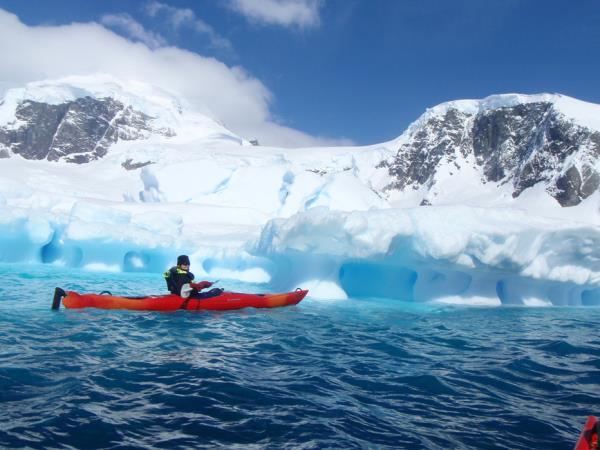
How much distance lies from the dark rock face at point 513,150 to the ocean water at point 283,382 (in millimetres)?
44753

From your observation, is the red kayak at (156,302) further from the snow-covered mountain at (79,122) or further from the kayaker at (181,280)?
the snow-covered mountain at (79,122)

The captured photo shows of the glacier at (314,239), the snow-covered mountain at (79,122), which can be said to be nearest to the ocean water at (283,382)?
the glacier at (314,239)

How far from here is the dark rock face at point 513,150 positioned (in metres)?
46.8

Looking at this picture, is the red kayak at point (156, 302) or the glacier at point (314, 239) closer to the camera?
the red kayak at point (156, 302)

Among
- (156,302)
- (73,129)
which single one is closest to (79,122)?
(73,129)

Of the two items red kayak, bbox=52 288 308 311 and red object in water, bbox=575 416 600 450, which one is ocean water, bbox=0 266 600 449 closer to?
red kayak, bbox=52 288 308 311

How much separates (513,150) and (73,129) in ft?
224

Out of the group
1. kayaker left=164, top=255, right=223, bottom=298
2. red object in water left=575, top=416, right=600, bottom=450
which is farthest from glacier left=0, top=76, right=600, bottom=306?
red object in water left=575, top=416, right=600, bottom=450

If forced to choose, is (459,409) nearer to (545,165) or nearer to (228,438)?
(228,438)

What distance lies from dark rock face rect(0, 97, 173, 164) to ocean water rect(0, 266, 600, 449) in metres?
78.4

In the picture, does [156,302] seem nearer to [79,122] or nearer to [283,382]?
[283,382]

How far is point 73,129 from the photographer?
80.7 metres

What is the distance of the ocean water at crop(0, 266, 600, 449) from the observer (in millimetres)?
3672

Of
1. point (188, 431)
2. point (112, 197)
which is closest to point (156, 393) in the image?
point (188, 431)
